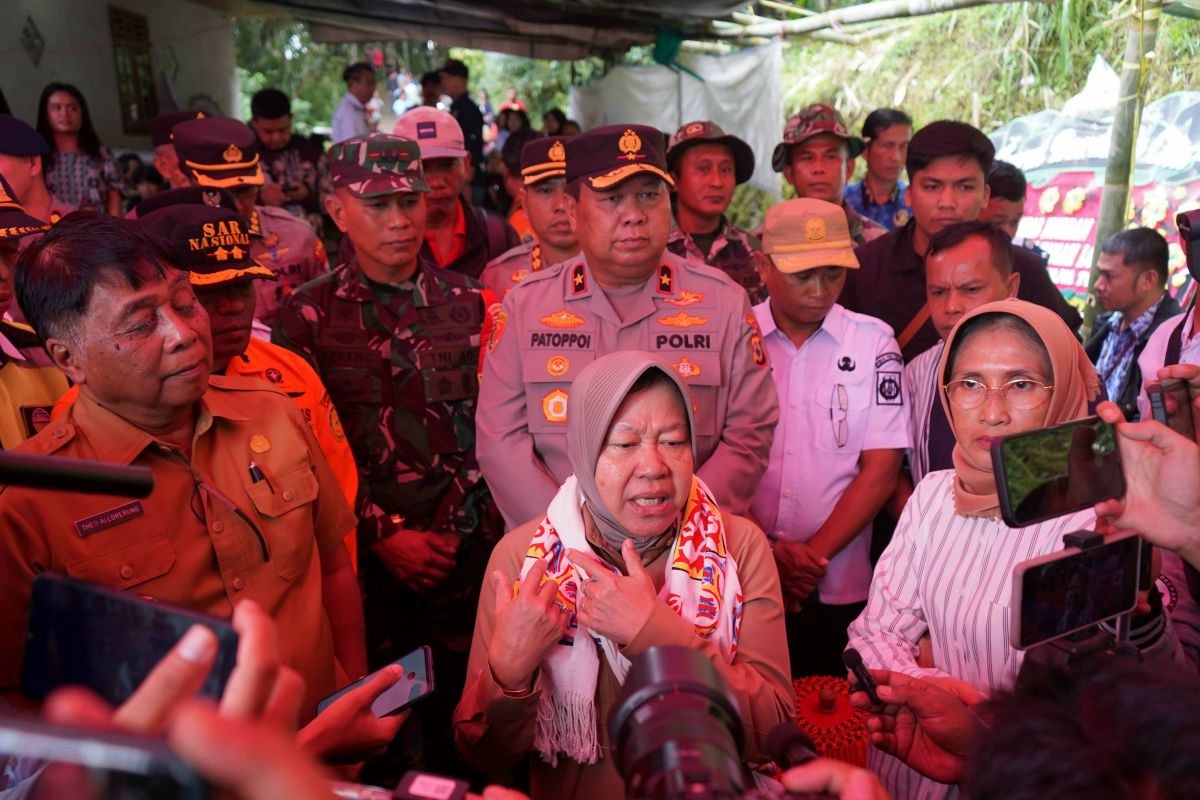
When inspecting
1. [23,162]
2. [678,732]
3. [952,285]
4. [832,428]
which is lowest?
[832,428]

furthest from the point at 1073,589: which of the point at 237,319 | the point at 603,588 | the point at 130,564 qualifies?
the point at 237,319

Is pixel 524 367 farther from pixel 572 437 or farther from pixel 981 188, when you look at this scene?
pixel 981 188

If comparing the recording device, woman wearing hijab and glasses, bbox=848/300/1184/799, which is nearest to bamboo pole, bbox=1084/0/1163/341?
woman wearing hijab and glasses, bbox=848/300/1184/799

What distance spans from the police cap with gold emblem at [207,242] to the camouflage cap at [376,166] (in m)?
0.70

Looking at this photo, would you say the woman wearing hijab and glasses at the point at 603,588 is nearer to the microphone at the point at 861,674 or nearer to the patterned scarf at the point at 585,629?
the patterned scarf at the point at 585,629

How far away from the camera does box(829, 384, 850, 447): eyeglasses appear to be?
3.20 meters

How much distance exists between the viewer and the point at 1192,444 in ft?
5.51

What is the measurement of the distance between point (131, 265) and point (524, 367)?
1.32 meters

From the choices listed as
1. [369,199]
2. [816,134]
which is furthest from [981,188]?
[369,199]

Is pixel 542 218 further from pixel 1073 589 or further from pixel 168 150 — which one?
pixel 1073 589

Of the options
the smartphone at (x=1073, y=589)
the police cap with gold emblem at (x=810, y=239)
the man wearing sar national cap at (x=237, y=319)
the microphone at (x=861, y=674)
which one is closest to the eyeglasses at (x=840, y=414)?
the police cap with gold emblem at (x=810, y=239)

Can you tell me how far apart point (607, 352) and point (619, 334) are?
8cm

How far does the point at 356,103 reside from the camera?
9.28m

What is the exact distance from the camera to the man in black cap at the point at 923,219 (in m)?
3.82
